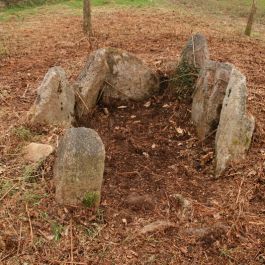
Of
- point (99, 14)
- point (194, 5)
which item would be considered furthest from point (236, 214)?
point (194, 5)

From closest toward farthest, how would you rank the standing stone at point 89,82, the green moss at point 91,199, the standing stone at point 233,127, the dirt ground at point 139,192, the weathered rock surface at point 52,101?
1. the dirt ground at point 139,192
2. the green moss at point 91,199
3. the standing stone at point 233,127
4. the weathered rock surface at point 52,101
5. the standing stone at point 89,82

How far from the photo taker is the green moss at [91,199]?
4.02m

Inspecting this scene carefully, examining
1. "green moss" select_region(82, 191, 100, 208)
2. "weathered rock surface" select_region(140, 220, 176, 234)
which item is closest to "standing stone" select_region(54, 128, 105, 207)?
"green moss" select_region(82, 191, 100, 208)

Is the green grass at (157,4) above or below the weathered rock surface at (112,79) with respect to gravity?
below

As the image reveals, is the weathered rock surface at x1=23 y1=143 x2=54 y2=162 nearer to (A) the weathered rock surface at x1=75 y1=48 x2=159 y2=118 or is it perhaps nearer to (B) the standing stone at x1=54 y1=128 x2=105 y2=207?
(B) the standing stone at x1=54 y1=128 x2=105 y2=207

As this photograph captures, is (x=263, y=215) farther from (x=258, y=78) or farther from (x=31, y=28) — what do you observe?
(x=31, y=28)

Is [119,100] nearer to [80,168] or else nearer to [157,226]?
[80,168]

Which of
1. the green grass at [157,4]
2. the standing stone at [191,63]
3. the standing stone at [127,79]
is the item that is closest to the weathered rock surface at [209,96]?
the standing stone at [191,63]

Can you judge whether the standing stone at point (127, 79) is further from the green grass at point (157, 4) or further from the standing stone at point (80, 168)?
the green grass at point (157, 4)

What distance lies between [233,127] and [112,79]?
1.88 meters

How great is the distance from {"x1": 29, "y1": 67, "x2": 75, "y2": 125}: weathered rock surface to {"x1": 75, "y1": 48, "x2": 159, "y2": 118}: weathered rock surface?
0.34 m

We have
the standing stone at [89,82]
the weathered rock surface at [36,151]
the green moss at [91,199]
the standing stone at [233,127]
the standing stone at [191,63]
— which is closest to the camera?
the green moss at [91,199]

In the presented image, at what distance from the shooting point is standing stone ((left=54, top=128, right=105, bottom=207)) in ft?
12.7

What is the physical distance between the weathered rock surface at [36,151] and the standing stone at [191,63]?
2068 mm
